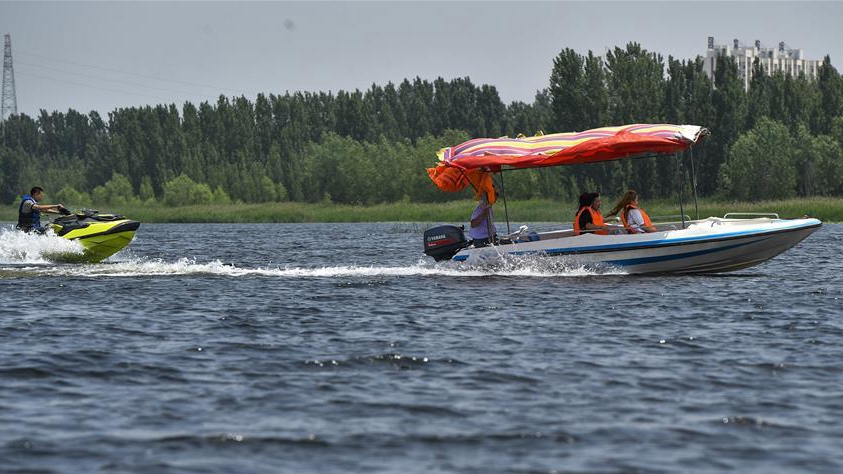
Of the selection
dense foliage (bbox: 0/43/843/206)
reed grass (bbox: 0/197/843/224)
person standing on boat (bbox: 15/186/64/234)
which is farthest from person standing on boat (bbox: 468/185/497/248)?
dense foliage (bbox: 0/43/843/206)

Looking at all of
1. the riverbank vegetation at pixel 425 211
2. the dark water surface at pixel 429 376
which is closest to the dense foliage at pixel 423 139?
the riverbank vegetation at pixel 425 211

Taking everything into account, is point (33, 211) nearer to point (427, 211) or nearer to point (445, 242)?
point (445, 242)

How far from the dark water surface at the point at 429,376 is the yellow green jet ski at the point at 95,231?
4.87 m

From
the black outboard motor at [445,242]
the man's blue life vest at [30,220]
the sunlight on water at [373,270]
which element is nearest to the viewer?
the sunlight on water at [373,270]

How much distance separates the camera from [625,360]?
1311cm

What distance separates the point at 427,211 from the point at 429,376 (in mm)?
66802

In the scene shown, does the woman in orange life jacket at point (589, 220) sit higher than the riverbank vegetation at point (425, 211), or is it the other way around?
the woman in orange life jacket at point (589, 220)

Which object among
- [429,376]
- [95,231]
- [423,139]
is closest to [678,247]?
[429,376]

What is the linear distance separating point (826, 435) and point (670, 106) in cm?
6951

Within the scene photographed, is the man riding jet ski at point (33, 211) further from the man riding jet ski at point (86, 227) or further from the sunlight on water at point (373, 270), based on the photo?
the sunlight on water at point (373, 270)

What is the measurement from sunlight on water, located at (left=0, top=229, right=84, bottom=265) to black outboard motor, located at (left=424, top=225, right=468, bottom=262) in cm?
886

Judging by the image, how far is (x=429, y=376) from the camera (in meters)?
12.3

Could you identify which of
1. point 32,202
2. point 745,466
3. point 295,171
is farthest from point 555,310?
point 295,171

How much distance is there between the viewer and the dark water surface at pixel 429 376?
9148 millimetres
